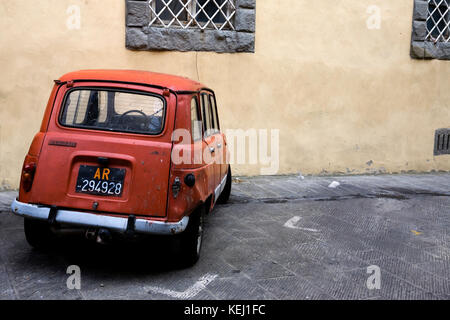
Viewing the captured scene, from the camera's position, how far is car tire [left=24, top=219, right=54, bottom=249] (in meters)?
3.79

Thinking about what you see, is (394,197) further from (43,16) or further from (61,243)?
(43,16)

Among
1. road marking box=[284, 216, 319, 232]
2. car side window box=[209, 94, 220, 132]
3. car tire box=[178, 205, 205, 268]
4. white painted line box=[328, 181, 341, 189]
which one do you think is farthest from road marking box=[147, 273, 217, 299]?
white painted line box=[328, 181, 341, 189]

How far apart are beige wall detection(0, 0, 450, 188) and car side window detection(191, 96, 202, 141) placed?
319 centimetres

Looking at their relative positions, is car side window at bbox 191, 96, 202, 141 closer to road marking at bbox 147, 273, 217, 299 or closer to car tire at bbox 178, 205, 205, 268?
car tire at bbox 178, 205, 205, 268

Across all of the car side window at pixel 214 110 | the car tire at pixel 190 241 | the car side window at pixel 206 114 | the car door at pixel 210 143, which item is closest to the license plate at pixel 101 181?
the car tire at pixel 190 241

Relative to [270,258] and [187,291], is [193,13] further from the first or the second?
[187,291]

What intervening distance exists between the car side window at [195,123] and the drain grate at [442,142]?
6.17 meters

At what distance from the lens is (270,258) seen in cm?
396

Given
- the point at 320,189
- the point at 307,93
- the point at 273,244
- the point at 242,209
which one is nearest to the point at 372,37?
the point at 307,93

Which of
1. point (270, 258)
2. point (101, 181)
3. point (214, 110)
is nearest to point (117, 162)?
point (101, 181)

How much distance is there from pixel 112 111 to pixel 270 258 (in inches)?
73.2

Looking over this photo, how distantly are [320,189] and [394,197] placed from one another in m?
1.07

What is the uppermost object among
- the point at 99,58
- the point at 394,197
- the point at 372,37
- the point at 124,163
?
the point at 372,37
